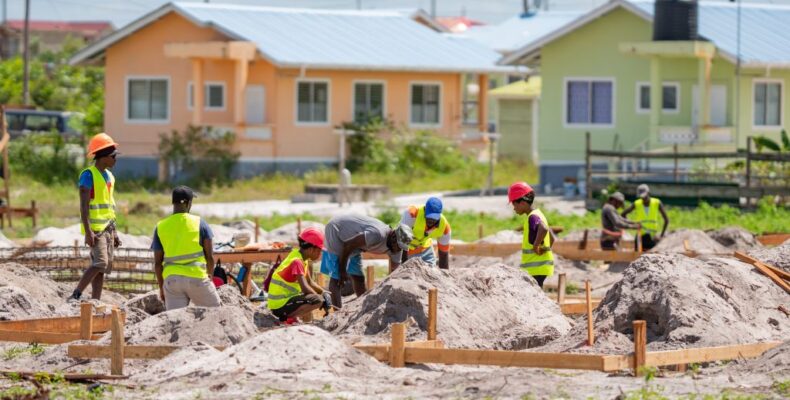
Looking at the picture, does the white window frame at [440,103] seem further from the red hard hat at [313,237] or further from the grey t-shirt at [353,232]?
the red hard hat at [313,237]

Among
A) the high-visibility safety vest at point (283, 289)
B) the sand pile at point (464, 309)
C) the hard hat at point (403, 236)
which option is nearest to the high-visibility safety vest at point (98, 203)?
the high-visibility safety vest at point (283, 289)

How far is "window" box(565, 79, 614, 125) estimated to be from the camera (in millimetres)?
39000

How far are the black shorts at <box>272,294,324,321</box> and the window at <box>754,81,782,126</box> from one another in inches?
994

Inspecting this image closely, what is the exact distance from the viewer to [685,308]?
13648mm

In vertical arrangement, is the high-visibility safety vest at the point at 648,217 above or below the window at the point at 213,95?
below

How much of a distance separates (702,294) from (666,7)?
74.5 ft

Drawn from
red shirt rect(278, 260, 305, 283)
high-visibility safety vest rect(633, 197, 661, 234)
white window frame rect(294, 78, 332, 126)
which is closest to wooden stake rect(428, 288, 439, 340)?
red shirt rect(278, 260, 305, 283)

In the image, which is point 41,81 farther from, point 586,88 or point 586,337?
point 586,337

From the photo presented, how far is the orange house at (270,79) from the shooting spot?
40406 mm

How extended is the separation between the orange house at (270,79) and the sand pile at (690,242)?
17433 millimetres

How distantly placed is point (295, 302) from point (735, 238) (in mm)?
11126

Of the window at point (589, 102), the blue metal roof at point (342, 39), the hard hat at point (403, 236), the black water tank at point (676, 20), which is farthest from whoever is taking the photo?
the blue metal roof at point (342, 39)

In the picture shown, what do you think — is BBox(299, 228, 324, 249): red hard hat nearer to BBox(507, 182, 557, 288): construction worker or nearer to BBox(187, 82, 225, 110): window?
BBox(507, 182, 557, 288): construction worker

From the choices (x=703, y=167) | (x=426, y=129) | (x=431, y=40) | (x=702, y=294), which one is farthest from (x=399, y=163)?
(x=702, y=294)
